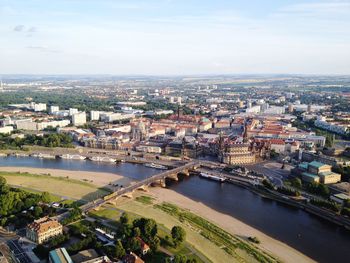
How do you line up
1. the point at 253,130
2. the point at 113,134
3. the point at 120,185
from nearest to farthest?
the point at 120,185
the point at 113,134
the point at 253,130

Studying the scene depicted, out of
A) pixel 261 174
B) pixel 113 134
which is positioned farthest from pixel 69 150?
pixel 261 174

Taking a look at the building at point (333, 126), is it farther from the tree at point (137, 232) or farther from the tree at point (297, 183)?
the tree at point (137, 232)

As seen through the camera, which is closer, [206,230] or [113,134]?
[206,230]

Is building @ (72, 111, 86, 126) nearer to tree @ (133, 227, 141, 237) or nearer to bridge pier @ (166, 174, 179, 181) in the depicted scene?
bridge pier @ (166, 174, 179, 181)

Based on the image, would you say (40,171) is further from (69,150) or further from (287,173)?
(287,173)

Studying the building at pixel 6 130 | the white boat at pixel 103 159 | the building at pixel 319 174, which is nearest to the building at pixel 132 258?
the building at pixel 319 174


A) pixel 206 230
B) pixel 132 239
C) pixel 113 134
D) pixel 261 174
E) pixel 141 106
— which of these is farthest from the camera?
pixel 141 106
